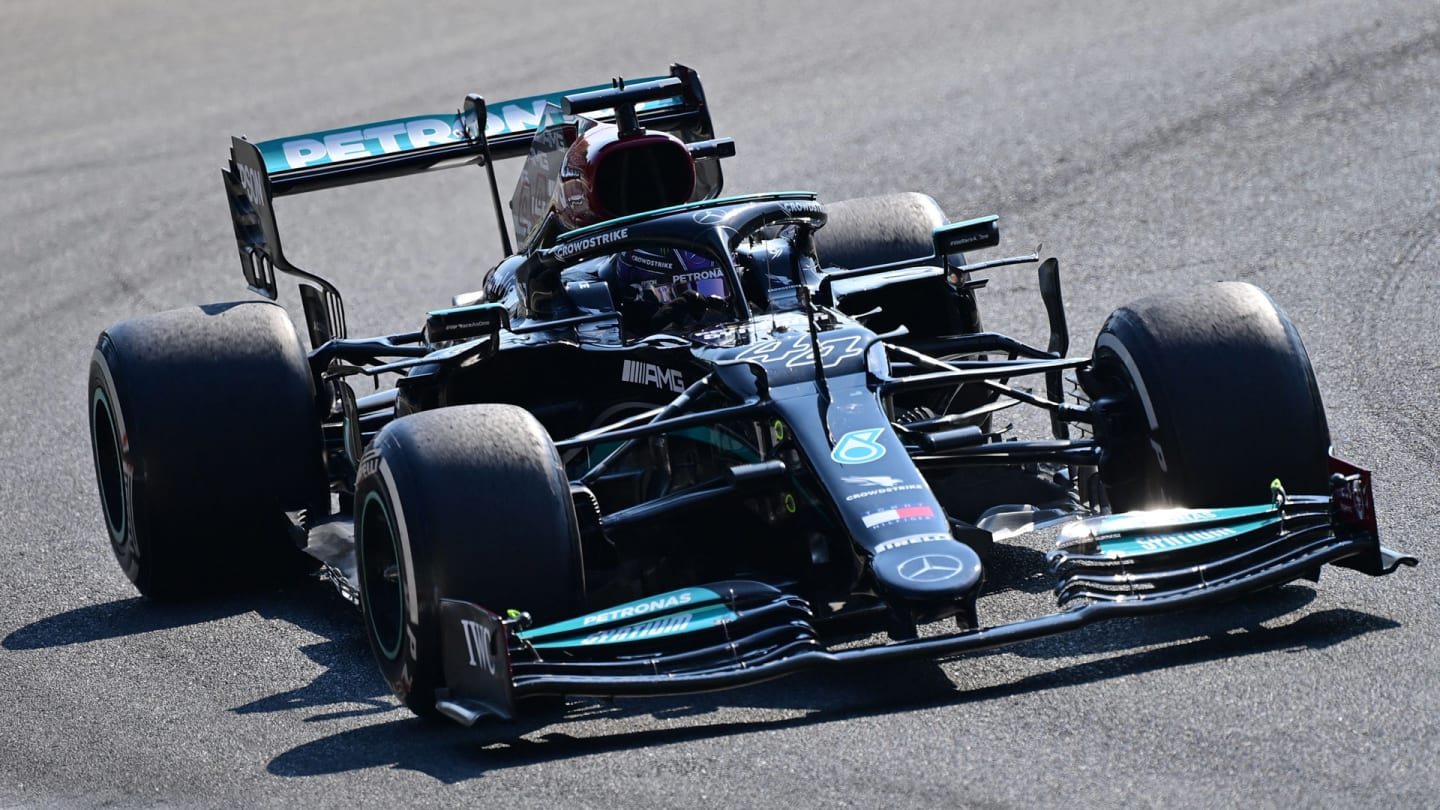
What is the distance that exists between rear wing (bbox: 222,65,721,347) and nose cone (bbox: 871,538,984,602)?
3.88 m

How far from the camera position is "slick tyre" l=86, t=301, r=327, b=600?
328 inches

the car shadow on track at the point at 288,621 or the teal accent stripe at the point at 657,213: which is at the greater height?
the teal accent stripe at the point at 657,213

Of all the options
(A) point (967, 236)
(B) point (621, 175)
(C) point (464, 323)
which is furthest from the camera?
(B) point (621, 175)

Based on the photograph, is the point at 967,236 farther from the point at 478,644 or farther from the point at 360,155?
the point at 360,155

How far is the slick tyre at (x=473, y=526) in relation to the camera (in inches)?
252

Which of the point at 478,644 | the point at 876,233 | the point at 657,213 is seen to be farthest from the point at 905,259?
the point at 478,644

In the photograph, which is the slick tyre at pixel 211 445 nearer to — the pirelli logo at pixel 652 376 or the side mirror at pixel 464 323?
the side mirror at pixel 464 323

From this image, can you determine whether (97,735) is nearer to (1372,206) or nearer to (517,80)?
(1372,206)

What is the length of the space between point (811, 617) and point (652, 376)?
153 centimetres

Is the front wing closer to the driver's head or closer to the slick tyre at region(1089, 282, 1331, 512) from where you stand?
the slick tyre at region(1089, 282, 1331, 512)

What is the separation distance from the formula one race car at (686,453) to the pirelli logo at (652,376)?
0.02 m

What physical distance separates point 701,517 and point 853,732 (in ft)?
4.80

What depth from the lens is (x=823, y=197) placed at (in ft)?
52.1

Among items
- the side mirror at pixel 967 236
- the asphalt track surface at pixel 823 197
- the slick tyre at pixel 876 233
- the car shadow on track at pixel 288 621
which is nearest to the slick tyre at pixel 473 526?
the asphalt track surface at pixel 823 197
